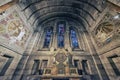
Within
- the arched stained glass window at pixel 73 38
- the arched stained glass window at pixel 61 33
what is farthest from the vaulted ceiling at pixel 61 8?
the arched stained glass window at pixel 73 38

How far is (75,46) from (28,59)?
5.53 metres

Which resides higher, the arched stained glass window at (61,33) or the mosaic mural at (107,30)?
the arched stained glass window at (61,33)

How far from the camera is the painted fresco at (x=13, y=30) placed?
6.35 meters

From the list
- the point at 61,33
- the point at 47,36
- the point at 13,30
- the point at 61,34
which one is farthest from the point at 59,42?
the point at 13,30

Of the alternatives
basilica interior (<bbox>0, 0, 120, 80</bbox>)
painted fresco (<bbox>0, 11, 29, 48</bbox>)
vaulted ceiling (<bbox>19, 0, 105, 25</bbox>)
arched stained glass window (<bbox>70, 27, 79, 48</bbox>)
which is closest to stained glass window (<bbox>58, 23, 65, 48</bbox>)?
basilica interior (<bbox>0, 0, 120, 80</bbox>)

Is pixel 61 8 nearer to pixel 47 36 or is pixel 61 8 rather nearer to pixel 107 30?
pixel 47 36

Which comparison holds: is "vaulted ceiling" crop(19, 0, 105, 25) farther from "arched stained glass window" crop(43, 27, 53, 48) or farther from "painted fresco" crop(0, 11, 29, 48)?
"arched stained glass window" crop(43, 27, 53, 48)

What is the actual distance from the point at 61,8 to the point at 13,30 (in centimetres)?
675

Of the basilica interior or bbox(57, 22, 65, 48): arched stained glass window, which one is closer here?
the basilica interior

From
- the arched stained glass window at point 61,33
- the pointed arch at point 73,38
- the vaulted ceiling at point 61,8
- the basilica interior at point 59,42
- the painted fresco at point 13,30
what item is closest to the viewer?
the painted fresco at point 13,30

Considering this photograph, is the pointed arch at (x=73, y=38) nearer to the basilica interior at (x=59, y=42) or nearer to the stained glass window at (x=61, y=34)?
the basilica interior at (x=59, y=42)

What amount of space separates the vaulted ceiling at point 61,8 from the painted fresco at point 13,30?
54.7 inches

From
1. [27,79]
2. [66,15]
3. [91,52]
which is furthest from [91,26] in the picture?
[27,79]

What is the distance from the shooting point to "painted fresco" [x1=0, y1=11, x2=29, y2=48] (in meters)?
6.35
